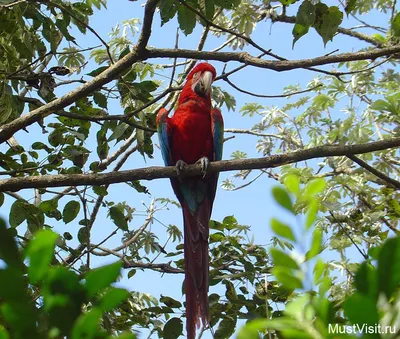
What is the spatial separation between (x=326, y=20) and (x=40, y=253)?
163 cm

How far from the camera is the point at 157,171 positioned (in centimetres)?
192

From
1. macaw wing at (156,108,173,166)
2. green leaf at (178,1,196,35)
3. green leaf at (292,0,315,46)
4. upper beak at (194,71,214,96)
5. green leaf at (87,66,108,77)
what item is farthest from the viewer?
upper beak at (194,71,214,96)

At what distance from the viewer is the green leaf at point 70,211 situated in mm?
2160

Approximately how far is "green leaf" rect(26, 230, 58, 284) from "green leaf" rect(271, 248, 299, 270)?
6.4 inches

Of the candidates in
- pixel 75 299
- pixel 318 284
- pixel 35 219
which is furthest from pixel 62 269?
pixel 35 219

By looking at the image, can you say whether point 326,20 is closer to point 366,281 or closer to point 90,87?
point 90,87

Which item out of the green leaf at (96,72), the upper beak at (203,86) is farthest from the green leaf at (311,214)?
the upper beak at (203,86)

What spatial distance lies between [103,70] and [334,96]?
13.4 ft

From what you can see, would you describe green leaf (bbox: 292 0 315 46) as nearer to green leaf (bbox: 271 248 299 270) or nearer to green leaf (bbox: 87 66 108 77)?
green leaf (bbox: 87 66 108 77)

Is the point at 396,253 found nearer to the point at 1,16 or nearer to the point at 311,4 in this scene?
the point at 311,4

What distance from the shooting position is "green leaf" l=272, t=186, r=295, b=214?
438 mm

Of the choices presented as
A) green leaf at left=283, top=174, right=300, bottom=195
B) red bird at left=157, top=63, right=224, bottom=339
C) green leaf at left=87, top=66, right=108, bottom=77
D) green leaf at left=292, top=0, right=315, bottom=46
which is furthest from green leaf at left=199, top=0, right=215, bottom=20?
green leaf at left=283, top=174, right=300, bottom=195

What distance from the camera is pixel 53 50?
2.10 m

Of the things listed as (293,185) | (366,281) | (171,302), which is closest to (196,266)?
(171,302)
